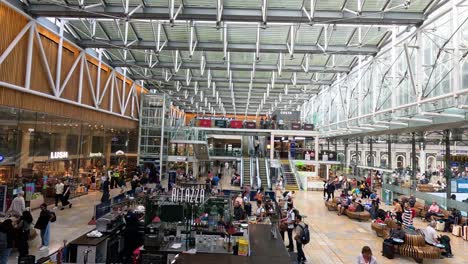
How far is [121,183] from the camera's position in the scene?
22.7 metres

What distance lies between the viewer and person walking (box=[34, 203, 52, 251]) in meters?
9.49

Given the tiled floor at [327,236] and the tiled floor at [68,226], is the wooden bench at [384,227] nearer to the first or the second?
the tiled floor at [327,236]

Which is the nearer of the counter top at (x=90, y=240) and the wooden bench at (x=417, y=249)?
the counter top at (x=90, y=240)

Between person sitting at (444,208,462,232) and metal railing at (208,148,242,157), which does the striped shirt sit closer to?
person sitting at (444,208,462,232)

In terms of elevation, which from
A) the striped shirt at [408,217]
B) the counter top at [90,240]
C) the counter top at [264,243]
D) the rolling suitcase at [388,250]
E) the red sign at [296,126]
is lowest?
the rolling suitcase at [388,250]

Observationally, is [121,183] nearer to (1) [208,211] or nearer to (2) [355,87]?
(1) [208,211]

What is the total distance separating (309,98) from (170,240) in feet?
126

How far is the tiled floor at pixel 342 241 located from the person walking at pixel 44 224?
25.1 feet

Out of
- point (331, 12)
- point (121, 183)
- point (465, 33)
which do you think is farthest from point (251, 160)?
point (465, 33)

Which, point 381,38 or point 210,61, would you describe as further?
point 210,61

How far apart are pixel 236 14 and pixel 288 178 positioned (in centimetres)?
1869

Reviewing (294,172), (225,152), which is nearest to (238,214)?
(294,172)

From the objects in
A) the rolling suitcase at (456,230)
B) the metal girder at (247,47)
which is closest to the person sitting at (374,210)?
the rolling suitcase at (456,230)

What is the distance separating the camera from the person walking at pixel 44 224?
9492mm
